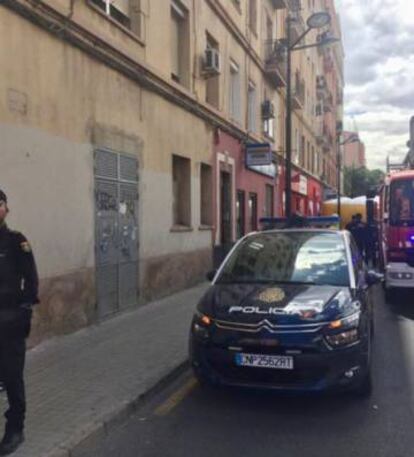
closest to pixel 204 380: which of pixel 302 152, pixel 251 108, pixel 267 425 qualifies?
pixel 267 425

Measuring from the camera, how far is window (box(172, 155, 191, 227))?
13867mm

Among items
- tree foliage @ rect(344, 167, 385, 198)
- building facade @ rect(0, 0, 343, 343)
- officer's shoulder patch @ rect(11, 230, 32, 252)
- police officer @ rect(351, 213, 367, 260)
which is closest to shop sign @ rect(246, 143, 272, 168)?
building facade @ rect(0, 0, 343, 343)

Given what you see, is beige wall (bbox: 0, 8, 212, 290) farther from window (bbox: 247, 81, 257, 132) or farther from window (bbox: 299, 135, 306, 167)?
window (bbox: 299, 135, 306, 167)

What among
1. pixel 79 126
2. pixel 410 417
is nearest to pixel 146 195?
pixel 79 126

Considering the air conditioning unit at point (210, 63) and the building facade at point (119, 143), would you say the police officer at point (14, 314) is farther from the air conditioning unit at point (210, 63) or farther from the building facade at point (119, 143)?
the air conditioning unit at point (210, 63)

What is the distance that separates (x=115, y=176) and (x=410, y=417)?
6141mm

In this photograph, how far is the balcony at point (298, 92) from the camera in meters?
29.4

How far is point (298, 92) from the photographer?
31344 mm

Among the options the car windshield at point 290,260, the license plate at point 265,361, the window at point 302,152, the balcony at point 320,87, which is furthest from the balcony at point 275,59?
the license plate at point 265,361

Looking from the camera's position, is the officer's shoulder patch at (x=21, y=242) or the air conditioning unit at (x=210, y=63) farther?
the air conditioning unit at (x=210, y=63)

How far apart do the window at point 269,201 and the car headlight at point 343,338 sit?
729 inches

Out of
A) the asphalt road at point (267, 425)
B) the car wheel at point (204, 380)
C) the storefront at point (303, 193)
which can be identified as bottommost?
the asphalt road at point (267, 425)

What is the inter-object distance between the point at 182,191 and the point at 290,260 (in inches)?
296

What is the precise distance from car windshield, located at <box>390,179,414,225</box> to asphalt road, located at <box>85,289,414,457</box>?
540 centimetres
